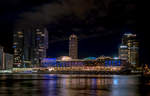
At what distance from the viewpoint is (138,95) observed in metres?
44.1

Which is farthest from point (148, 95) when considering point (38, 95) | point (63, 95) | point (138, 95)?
point (38, 95)

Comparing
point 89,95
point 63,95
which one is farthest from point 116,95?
point 63,95

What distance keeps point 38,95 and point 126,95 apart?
1329cm

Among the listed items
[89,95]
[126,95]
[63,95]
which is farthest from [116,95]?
[63,95]

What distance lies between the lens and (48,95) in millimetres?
42781

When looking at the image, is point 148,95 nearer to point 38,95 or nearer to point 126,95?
point 126,95

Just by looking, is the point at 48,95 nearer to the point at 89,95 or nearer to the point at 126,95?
the point at 89,95

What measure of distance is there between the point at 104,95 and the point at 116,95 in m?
2.00

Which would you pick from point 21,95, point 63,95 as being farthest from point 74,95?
point 21,95

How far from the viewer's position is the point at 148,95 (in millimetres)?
43781

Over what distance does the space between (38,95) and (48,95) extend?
1.51 metres

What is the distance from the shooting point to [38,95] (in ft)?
141

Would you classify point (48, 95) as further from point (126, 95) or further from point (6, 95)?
point (126, 95)

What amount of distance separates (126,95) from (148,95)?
334 centimetres
